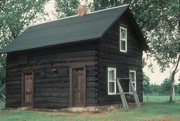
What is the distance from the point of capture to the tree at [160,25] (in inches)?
1262

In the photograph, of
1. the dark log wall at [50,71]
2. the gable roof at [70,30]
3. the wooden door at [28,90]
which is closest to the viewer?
the dark log wall at [50,71]

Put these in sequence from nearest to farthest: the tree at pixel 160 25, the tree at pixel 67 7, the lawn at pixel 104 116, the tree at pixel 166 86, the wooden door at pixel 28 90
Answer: the lawn at pixel 104 116, the wooden door at pixel 28 90, the tree at pixel 160 25, the tree at pixel 67 7, the tree at pixel 166 86

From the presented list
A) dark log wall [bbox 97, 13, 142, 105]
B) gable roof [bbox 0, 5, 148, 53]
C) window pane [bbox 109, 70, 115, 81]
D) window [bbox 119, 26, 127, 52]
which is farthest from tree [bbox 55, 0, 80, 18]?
window pane [bbox 109, 70, 115, 81]

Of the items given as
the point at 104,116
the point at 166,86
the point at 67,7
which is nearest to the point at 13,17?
the point at 67,7

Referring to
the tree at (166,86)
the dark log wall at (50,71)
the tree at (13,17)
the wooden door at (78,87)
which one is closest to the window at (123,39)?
the dark log wall at (50,71)

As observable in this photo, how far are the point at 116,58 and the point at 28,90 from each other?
7221 millimetres

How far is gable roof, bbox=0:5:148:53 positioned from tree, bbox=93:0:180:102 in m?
9.91

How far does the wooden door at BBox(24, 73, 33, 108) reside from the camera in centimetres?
2364

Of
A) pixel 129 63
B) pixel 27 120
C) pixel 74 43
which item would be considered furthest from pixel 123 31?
pixel 27 120

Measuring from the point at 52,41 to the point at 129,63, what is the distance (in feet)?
20.2

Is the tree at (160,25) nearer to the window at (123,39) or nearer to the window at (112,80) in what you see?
the window at (123,39)

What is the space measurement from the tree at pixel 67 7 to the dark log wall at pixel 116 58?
13619 millimetres

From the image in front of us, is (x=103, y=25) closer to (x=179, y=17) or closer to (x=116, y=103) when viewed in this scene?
(x=116, y=103)

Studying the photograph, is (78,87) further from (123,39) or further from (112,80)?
(123,39)
